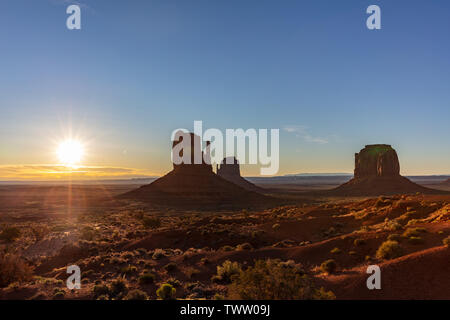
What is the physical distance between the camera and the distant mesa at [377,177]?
98125 millimetres

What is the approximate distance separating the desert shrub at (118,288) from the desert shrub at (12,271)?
5.06 m

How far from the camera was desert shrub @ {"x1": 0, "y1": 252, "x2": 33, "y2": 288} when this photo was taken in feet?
41.3

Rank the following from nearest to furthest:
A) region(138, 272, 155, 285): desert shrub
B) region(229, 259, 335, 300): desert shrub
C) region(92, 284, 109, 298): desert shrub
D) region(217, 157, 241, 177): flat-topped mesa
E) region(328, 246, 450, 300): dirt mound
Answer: region(229, 259, 335, 300): desert shrub → region(328, 246, 450, 300): dirt mound → region(92, 284, 109, 298): desert shrub → region(138, 272, 155, 285): desert shrub → region(217, 157, 241, 177): flat-topped mesa

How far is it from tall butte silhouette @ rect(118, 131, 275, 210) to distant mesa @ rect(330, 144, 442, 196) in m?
44.1

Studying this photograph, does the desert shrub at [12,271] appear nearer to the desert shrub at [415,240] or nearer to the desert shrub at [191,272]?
the desert shrub at [191,272]

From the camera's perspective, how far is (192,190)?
266 feet

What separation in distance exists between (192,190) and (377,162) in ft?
292

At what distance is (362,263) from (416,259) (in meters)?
2.83

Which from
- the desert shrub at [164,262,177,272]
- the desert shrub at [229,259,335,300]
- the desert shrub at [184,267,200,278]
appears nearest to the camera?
the desert shrub at [229,259,335,300]

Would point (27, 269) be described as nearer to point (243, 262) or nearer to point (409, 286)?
point (243, 262)

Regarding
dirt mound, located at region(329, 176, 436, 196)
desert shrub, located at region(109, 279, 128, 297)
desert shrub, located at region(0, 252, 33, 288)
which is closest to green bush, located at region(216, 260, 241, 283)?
desert shrub, located at region(109, 279, 128, 297)

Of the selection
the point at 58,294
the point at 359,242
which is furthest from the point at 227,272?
the point at 359,242

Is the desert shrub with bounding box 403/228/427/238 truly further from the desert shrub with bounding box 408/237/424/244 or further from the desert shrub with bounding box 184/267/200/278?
the desert shrub with bounding box 184/267/200/278
